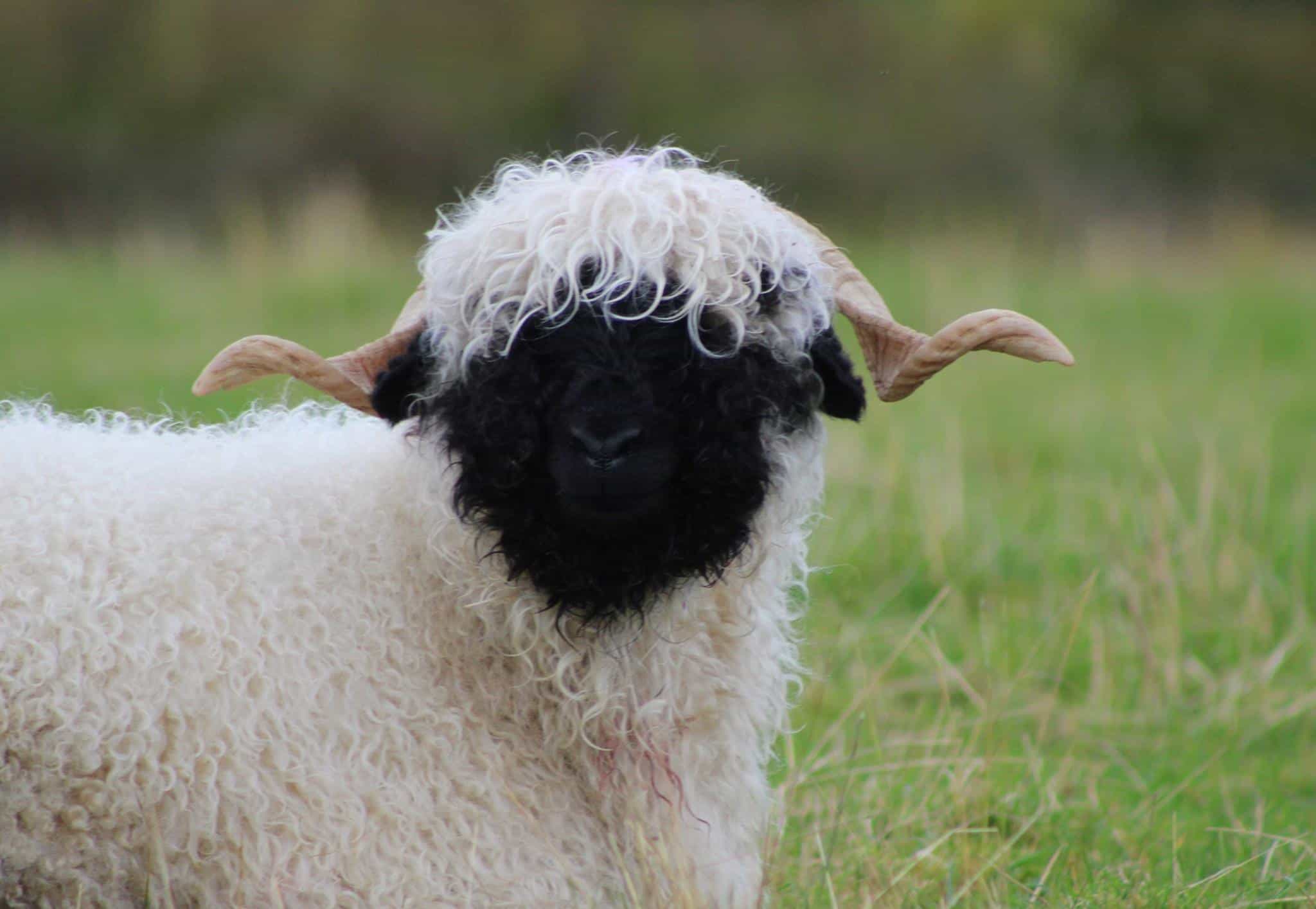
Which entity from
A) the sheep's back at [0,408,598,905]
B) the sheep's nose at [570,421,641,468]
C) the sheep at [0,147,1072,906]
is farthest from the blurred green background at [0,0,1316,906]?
the sheep's nose at [570,421,641,468]

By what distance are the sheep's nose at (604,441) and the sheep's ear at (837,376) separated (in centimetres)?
59

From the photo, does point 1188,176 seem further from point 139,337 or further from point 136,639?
point 136,639

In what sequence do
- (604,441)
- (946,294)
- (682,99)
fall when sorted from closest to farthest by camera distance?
(604,441), (946,294), (682,99)

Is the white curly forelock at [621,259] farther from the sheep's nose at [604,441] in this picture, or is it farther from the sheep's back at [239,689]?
the sheep's back at [239,689]

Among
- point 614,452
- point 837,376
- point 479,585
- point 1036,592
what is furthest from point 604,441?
point 1036,592

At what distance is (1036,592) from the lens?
225 inches

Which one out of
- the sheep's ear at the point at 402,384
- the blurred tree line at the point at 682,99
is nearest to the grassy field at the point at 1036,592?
the sheep's ear at the point at 402,384

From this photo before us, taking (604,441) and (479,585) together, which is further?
(479,585)

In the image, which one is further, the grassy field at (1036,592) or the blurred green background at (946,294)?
the blurred green background at (946,294)

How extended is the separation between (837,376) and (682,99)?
997 inches

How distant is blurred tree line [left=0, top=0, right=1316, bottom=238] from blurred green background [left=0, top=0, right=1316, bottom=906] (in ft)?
0.30

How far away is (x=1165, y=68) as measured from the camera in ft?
96.0

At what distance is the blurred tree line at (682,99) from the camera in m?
24.5

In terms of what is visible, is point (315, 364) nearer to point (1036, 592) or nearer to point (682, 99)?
point (1036, 592)
